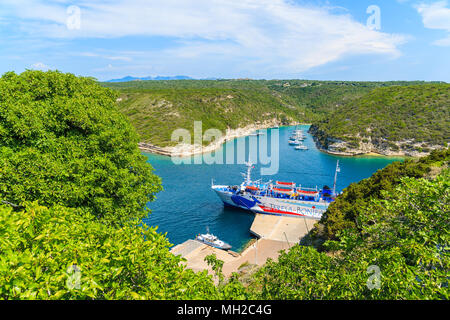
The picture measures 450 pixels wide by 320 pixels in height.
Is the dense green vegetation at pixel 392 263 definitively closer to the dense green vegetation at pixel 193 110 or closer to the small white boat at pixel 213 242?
the small white boat at pixel 213 242

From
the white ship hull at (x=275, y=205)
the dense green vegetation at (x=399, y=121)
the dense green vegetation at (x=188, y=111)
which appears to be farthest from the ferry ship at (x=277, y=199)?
the dense green vegetation at (x=399, y=121)

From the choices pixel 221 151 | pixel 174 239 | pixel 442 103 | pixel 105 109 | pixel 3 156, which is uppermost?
pixel 442 103

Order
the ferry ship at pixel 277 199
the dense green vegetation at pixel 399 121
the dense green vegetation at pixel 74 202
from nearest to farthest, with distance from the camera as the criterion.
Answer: the dense green vegetation at pixel 74 202, the ferry ship at pixel 277 199, the dense green vegetation at pixel 399 121

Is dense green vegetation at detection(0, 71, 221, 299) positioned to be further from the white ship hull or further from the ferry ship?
the ferry ship

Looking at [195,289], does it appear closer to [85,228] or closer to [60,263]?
[60,263]

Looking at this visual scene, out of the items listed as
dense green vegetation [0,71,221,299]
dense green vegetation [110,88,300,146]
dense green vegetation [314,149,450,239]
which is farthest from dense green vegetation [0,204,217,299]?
dense green vegetation [110,88,300,146]

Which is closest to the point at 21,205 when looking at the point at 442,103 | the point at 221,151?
the point at 221,151

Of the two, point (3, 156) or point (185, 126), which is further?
point (185, 126)
